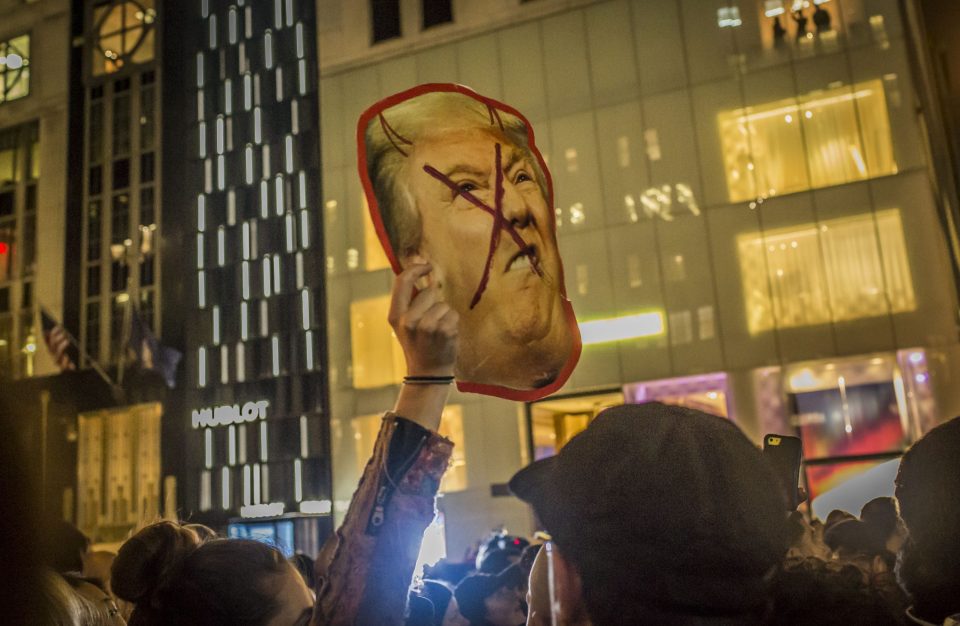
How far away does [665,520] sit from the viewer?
1612mm

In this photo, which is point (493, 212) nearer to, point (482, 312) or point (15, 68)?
point (482, 312)

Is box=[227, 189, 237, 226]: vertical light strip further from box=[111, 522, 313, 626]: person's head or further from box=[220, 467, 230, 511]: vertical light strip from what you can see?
box=[111, 522, 313, 626]: person's head

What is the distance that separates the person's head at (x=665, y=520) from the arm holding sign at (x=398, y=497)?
0.32m

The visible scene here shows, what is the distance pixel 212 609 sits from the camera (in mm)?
2693

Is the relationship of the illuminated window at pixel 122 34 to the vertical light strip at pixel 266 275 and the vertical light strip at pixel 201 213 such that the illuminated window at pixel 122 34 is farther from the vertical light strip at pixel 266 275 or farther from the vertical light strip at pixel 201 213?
the vertical light strip at pixel 266 275

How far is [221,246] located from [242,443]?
654 cm

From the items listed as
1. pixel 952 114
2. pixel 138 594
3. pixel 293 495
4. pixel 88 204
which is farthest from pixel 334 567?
pixel 88 204

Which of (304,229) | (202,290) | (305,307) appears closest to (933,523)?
(305,307)

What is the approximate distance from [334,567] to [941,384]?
18210 mm

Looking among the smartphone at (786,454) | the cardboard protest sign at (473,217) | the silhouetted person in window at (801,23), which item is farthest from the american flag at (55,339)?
the smartphone at (786,454)

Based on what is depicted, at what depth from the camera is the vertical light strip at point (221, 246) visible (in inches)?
1184

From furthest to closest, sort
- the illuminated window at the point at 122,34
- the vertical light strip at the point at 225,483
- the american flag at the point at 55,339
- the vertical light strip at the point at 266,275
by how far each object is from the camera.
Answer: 1. the illuminated window at the point at 122,34
2. the vertical light strip at the point at 266,275
3. the vertical light strip at the point at 225,483
4. the american flag at the point at 55,339

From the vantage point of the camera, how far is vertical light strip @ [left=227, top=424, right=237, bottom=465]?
2856 cm

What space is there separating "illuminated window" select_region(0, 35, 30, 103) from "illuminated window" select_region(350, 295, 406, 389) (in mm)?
18123
